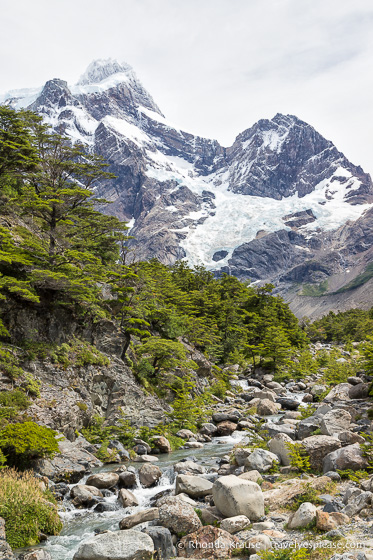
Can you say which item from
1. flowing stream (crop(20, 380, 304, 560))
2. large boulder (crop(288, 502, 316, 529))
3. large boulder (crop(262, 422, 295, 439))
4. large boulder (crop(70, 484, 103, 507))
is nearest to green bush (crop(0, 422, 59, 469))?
large boulder (crop(70, 484, 103, 507))

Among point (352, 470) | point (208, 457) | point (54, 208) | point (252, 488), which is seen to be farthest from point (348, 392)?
point (54, 208)

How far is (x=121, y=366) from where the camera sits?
27109 millimetres

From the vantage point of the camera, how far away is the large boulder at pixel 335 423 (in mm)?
16406

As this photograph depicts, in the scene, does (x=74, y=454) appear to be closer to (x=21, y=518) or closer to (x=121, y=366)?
(x=21, y=518)

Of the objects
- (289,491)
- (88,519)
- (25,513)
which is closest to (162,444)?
(88,519)

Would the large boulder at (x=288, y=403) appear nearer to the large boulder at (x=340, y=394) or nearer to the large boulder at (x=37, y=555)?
the large boulder at (x=340, y=394)

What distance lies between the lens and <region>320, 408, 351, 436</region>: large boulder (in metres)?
16.4

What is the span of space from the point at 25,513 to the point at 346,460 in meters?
10.4

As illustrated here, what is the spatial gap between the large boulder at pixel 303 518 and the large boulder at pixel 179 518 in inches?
99.7

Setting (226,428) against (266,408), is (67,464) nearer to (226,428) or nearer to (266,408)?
(226,428)

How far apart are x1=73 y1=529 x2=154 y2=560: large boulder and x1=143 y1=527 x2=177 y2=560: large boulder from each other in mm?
384

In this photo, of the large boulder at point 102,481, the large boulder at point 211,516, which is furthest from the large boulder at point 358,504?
the large boulder at point 102,481

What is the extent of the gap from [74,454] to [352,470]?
11.8m

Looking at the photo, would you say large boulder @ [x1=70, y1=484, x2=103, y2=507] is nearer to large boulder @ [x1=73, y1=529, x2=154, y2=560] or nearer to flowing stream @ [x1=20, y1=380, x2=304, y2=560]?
flowing stream @ [x1=20, y1=380, x2=304, y2=560]
